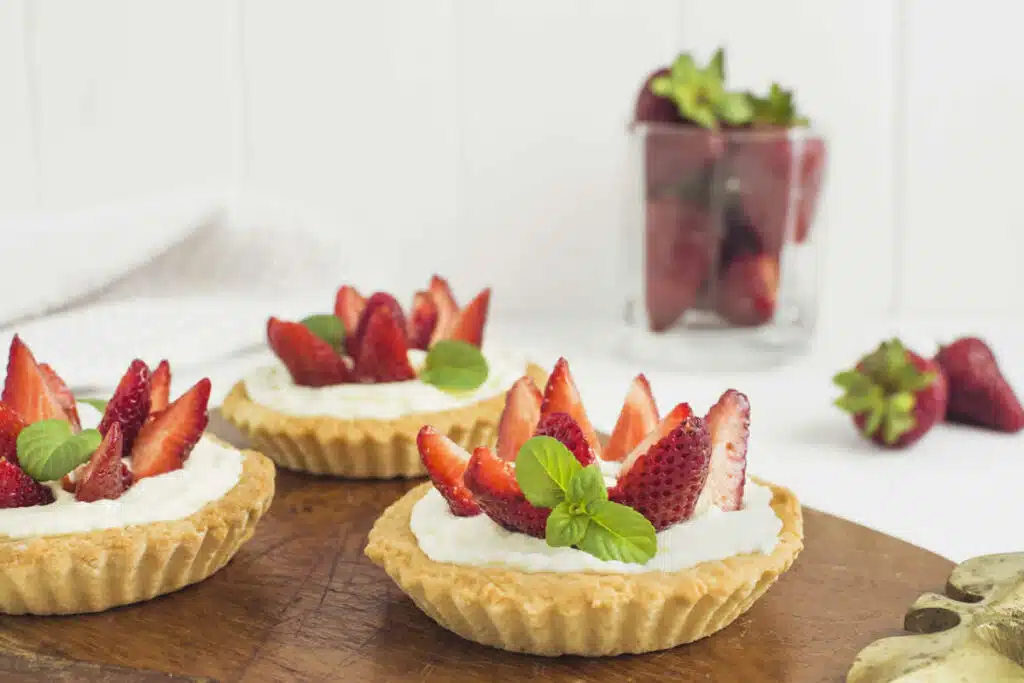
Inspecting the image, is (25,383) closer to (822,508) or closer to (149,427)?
(149,427)

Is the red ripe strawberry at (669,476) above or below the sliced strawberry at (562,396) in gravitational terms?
below

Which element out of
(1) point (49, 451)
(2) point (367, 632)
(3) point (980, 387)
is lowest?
(2) point (367, 632)

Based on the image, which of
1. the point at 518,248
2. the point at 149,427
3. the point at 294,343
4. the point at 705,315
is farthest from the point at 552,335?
the point at 149,427

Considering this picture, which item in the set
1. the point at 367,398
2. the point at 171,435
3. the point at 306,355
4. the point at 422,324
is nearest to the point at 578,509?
the point at 171,435

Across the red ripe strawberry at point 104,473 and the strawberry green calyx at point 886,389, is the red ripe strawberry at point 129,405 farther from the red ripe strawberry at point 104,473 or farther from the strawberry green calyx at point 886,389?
the strawberry green calyx at point 886,389

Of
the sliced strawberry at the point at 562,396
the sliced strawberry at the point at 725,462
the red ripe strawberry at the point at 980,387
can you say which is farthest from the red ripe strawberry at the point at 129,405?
the red ripe strawberry at the point at 980,387

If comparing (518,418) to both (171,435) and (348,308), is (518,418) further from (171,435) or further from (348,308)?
(348,308)

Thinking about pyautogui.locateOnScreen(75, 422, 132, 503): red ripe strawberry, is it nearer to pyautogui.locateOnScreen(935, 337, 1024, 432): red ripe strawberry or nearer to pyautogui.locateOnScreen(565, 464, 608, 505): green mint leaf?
pyautogui.locateOnScreen(565, 464, 608, 505): green mint leaf
